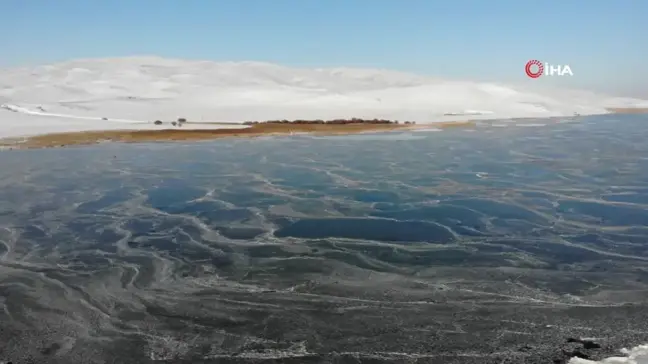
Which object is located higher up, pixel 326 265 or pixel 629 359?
pixel 326 265

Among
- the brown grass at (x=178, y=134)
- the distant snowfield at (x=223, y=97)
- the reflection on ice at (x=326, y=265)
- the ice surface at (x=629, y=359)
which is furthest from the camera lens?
the distant snowfield at (x=223, y=97)

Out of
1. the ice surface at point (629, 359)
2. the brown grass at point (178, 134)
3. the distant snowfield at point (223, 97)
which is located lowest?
the ice surface at point (629, 359)

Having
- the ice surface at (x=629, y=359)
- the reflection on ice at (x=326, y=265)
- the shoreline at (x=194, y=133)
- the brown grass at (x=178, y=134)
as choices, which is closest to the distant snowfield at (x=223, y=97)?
the shoreline at (x=194, y=133)

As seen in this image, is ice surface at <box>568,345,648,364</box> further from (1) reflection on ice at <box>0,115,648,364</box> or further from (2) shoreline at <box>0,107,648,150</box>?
(2) shoreline at <box>0,107,648,150</box>

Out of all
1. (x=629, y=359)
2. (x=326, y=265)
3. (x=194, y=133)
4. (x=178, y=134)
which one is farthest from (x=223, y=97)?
(x=629, y=359)

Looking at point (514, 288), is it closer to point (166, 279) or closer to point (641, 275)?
point (641, 275)

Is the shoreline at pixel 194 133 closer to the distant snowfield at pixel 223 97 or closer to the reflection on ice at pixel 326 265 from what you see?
the distant snowfield at pixel 223 97

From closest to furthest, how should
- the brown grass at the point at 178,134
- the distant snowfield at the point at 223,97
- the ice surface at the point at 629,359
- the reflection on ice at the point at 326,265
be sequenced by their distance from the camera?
1. the ice surface at the point at 629,359
2. the reflection on ice at the point at 326,265
3. the brown grass at the point at 178,134
4. the distant snowfield at the point at 223,97

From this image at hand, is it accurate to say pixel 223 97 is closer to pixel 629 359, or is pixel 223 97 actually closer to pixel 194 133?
pixel 194 133
